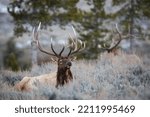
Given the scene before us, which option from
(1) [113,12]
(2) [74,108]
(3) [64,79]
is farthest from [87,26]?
(2) [74,108]

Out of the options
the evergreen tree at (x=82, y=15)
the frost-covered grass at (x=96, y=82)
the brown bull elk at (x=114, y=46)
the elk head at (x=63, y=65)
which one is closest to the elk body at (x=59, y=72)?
the elk head at (x=63, y=65)

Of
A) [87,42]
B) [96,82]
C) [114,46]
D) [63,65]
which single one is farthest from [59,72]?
[114,46]

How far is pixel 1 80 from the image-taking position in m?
6.54

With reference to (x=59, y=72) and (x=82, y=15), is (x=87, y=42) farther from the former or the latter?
(x=59, y=72)

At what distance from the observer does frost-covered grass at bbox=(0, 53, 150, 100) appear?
602 cm

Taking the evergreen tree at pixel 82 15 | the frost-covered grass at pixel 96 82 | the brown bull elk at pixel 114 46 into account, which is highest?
the evergreen tree at pixel 82 15

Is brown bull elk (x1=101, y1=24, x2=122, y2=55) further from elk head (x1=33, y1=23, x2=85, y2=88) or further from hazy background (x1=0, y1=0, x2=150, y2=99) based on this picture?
elk head (x1=33, y1=23, x2=85, y2=88)

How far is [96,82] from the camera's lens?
20.7ft

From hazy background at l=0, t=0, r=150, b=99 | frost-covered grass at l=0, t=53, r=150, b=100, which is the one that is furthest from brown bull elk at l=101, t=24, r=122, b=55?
frost-covered grass at l=0, t=53, r=150, b=100

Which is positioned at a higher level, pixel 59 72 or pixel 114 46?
pixel 114 46

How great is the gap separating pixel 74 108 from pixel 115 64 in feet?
3.97

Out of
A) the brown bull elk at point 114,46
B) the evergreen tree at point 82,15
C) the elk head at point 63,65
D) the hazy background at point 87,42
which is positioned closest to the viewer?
the hazy background at point 87,42

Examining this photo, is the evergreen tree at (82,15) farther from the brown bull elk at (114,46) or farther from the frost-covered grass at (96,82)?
the frost-covered grass at (96,82)

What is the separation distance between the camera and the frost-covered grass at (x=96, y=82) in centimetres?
602
